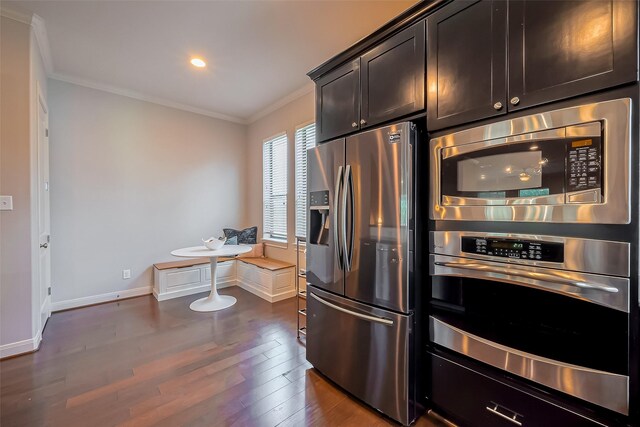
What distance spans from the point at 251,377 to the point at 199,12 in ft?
9.99

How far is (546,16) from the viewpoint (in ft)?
3.83

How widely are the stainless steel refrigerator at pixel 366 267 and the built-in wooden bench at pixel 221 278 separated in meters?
1.80

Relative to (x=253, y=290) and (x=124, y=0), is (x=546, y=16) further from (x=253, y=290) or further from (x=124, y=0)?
(x=253, y=290)

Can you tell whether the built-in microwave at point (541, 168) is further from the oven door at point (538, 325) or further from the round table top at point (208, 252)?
the round table top at point (208, 252)

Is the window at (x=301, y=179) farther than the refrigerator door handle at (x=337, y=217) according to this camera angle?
Yes

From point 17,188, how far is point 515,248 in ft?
12.3

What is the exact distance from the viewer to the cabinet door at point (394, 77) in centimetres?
160

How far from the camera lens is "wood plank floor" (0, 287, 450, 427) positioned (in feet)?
5.57

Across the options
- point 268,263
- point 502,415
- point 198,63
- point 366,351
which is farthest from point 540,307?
point 198,63

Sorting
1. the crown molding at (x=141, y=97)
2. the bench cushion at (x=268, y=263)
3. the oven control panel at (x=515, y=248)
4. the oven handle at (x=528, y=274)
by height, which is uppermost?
the crown molding at (x=141, y=97)

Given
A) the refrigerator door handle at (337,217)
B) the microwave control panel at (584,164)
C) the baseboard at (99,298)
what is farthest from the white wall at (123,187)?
the microwave control panel at (584,164)

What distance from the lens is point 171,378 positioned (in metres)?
2.08

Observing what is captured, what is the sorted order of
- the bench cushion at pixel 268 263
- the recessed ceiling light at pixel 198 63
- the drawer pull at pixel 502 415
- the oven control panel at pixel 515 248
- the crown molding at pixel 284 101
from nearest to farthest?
the oven control panel at pixel 515 248, the drawer pull at pixel 502 415, the recessed ceiling light at pixel 198 63, the crown molding at pixel 284 101, the bench cushion at pixel 268 263

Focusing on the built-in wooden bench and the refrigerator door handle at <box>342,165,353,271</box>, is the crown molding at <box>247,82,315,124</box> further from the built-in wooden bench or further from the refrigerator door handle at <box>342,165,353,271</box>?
the built-in wooden bench
